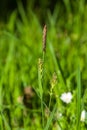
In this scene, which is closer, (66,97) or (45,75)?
(66,97)

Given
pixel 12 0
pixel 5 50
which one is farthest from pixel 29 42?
pixel 12 0

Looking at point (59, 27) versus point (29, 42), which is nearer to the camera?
point (29, 42)

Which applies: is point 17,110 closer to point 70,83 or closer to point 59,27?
point 70,83

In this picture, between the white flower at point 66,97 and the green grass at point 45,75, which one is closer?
the green grass at point 45,75

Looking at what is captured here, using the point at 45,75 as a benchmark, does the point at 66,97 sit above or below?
below

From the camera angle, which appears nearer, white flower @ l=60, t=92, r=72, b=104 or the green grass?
the green grass

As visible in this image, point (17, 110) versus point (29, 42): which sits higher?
point (29, 42)

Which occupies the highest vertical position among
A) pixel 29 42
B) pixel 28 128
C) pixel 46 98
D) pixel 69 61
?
pixel 29 42

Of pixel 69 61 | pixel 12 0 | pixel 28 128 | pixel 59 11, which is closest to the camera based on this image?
pixel 28 128
